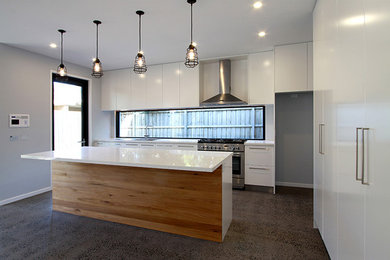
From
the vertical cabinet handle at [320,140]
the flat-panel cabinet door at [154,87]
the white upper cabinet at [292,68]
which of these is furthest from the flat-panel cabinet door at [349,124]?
the flat-panel cabinet door at [154,87]

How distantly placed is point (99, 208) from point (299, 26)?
3.71 metres

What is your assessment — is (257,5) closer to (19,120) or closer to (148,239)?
(148,239)

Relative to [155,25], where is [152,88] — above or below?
below

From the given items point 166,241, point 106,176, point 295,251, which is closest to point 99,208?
point 106,176

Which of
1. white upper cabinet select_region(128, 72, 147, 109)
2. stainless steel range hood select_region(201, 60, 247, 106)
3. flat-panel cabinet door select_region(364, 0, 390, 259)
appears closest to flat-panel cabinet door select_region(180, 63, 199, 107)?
stainless steel range hood select_region(201, 60, 247, 106)

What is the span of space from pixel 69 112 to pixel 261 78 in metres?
4.15

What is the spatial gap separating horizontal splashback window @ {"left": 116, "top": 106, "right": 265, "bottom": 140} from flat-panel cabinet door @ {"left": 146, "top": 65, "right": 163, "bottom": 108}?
20.0 inches

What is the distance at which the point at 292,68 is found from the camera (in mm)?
3631

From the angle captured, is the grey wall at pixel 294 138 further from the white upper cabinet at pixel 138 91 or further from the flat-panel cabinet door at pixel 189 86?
the white upper cabinet at pixel 138 91

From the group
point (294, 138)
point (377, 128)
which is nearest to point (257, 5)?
point (377, 128)

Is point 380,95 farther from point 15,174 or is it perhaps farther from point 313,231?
point 15,174

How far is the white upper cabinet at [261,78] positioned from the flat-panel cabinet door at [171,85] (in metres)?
1.53

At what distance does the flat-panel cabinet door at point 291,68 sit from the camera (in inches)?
140

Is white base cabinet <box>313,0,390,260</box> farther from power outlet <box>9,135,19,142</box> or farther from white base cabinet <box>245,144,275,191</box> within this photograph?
power outlet <box>9,135,19,142</box>
